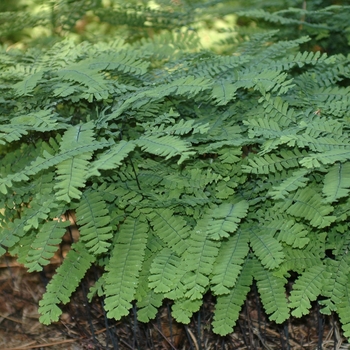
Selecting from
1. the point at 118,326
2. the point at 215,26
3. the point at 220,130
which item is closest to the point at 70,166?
the point at 220,130

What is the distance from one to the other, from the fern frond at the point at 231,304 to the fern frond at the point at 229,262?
0.06 metres

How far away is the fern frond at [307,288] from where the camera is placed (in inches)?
69.4

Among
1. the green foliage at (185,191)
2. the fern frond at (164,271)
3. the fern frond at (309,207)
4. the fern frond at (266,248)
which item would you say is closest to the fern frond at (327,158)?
the green foliage at (185,191)

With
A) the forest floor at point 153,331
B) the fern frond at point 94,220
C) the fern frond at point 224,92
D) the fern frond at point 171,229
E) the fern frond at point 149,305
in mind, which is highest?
the fern frond at point 224,92

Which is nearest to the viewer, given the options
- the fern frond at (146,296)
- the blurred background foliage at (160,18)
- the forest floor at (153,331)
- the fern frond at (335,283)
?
the fern frond at (335,283)

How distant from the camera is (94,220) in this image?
181 cm

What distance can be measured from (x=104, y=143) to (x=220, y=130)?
1.58 feet

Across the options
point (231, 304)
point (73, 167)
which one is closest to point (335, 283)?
point (231, 304)

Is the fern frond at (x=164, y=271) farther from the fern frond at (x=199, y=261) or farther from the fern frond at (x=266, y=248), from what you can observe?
the fern frond at (x=266, y=248)

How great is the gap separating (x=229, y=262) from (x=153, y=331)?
2.58 ft

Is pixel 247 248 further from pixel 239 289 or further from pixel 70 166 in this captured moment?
pixel 70 166

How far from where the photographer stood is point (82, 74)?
1808 mm

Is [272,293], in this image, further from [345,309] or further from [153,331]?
[153,331]

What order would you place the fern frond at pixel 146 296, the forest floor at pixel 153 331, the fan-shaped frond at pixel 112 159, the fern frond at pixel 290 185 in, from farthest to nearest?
the forest floor at pixel 153 331
the fern frond at pixel 146 296
the fern frond at pixel 290 185
the fan-shaped frond at pixel 112 159
